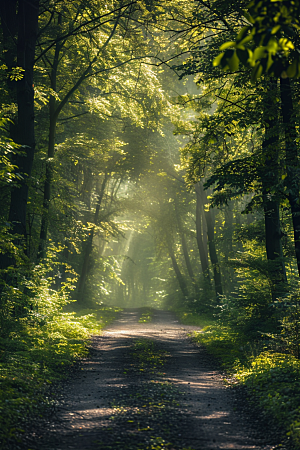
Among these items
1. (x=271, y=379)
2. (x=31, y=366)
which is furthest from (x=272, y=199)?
(x=31, y=366)

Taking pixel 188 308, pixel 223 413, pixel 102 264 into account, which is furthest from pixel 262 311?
pixel 102 264

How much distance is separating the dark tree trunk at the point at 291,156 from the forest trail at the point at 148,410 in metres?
3.53

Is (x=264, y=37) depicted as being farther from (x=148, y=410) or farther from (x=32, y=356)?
(x=32, y=356)

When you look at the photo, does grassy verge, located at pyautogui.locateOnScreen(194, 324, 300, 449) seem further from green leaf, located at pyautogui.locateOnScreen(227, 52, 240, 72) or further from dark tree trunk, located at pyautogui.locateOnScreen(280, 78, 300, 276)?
→ green leaf, located at pyautogui.locateOnScreen(227, 52, 240, 72)

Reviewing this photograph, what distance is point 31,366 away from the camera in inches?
260

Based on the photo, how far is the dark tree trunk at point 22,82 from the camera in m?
10.7

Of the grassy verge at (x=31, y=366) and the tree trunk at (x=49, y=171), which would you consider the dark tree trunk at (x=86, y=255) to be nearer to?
the tree trunk at (x=49, y=171)

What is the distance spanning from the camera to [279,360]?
286 inches

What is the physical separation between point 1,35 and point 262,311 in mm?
12318

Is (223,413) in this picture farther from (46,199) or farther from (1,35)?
(1,35)

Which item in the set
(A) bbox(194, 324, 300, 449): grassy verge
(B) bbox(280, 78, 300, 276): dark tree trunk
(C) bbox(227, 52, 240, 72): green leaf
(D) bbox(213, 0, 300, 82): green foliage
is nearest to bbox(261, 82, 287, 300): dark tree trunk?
(B) bbox(280, 78, 300, 276): dark tree trunk

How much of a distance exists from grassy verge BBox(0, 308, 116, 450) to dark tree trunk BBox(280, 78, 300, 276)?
5.62 metres

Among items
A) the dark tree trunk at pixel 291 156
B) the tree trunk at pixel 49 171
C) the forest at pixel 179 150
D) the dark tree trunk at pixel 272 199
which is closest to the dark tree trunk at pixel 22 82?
the forest at pixel 179 150

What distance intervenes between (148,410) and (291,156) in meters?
5.77
